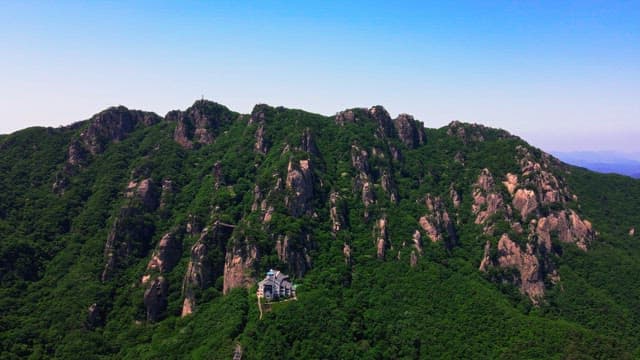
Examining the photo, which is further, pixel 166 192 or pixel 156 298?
pixel 166 192

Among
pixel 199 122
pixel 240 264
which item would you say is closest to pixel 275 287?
pixel 240 264

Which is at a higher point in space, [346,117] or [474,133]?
[346,117]

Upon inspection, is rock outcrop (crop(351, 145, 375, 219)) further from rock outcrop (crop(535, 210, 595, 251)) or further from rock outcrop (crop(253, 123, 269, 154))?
rock outcrop (crop(535, 210, 595, 251))

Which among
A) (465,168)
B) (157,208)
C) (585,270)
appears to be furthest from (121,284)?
(585,270)

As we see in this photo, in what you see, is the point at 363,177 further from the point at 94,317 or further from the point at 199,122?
the point at 94,317

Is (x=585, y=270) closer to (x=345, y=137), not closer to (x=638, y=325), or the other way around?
(x=638, y=325)

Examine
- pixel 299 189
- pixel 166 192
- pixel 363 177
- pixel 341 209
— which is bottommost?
pixel 341 209

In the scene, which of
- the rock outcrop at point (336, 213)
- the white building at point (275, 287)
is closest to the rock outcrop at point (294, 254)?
the white building at point (275, 287)

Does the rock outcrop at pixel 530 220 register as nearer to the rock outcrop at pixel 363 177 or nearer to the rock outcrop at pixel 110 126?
the rock outcrop at pixel 363 177
